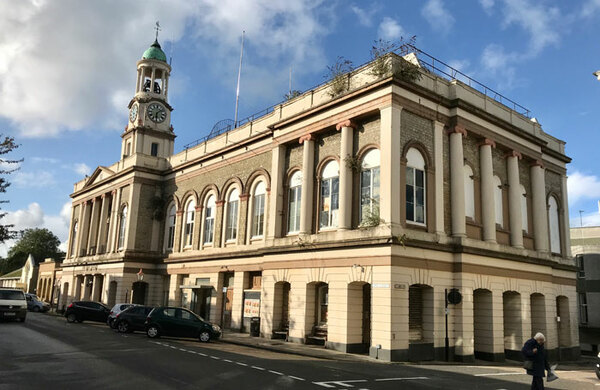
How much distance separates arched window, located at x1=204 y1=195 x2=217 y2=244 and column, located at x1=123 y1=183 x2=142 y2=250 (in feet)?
24.5

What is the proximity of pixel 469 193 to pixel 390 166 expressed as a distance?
5.95 meters

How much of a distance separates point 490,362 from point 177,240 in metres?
23.3

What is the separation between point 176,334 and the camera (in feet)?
71.8

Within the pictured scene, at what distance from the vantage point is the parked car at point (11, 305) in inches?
1074

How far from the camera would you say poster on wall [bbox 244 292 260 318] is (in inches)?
1027

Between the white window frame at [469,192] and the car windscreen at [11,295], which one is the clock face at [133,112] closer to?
the car windscreen at [11,295]

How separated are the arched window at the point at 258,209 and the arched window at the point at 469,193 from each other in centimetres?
1117

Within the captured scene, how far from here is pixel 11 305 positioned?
27.4 meters

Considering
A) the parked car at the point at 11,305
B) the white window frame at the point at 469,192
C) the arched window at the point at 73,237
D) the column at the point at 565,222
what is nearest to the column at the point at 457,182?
the white window frame at the point at 469,192

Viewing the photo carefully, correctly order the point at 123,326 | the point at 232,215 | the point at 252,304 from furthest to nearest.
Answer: the point at 232,215 → the point at 252,304 → the point at 123,326

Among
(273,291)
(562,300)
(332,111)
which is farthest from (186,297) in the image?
(562,300)

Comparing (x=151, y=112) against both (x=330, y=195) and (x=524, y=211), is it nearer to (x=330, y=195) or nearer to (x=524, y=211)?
(x=330, y=195)

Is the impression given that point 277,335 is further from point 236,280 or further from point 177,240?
point 177,240

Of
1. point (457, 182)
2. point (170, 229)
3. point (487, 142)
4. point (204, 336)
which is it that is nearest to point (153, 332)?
point (204, 336)
